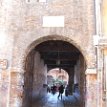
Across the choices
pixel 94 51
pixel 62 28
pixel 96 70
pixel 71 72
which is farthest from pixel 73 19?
pixel 71 72

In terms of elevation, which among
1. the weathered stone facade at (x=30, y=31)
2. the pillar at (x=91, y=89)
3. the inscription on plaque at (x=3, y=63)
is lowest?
the pillar at (x=91, y=89)

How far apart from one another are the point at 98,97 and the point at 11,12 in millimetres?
4166

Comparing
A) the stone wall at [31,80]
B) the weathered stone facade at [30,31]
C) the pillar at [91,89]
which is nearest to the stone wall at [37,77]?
the stone wall at [31,80]

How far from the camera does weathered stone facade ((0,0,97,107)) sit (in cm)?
954

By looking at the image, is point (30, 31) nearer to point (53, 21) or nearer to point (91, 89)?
point (53, 21)

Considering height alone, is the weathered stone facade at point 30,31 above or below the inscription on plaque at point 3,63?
above

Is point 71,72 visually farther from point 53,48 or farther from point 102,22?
point 102,22

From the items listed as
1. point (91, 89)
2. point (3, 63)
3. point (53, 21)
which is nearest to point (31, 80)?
point (3, 63)

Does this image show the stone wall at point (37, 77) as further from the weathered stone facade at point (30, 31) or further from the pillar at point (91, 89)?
the pillar at point (91, 89)

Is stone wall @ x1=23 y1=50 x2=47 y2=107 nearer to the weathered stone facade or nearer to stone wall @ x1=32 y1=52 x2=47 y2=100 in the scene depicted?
stone wall @ x1=32 y1=52 x2=47 y2=100

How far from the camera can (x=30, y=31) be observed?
9.90 m

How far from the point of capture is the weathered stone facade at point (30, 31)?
954cm

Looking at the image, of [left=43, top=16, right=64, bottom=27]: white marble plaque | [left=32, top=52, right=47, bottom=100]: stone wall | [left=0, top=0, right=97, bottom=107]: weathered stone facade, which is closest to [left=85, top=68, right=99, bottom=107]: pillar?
[left=0, top=0, right=97, bottom=107]: weathered stone facade

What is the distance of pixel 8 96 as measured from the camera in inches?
370
